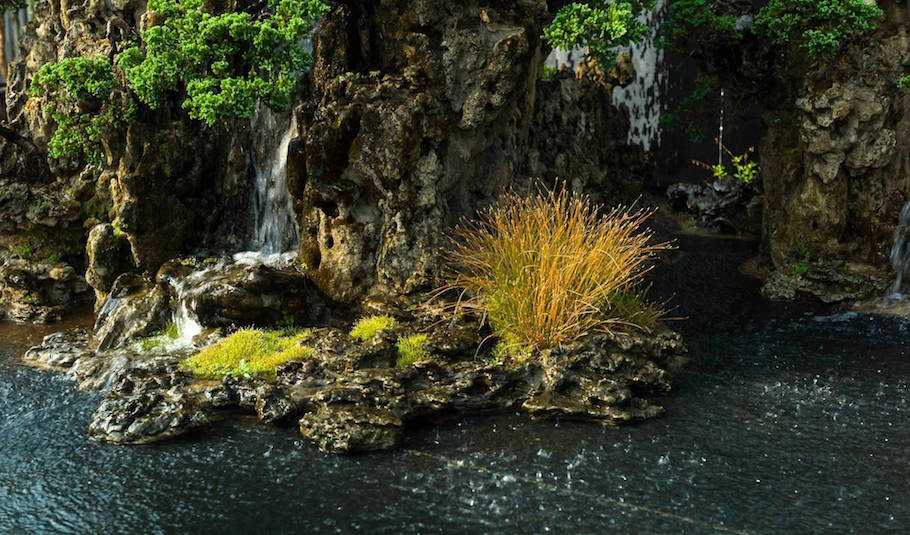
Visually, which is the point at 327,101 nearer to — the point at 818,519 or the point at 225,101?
Result: the point at 225,101

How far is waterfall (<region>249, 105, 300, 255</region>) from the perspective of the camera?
10.9m

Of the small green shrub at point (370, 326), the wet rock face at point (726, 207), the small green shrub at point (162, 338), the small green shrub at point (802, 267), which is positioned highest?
the wet rock face at point (726, 207)

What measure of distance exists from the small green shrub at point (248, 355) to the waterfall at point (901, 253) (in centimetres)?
784

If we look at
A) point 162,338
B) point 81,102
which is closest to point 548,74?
point 81,102

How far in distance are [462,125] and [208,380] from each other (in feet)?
13.6


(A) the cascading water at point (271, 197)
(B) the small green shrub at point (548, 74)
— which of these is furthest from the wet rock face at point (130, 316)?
(B) the small green shrub at point (548, 74)

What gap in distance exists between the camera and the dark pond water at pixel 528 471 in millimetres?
5129

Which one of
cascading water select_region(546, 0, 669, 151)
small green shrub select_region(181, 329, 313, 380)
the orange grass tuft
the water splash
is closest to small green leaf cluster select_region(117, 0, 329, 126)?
the water splash

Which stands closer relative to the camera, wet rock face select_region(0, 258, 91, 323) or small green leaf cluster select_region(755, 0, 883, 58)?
small green leaf cluster select_region(755, 0, 883, 58)

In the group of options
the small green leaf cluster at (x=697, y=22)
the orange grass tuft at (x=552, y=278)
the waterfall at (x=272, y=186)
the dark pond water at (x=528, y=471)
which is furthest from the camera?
the small green leaf cluster at (x=697, y=22)

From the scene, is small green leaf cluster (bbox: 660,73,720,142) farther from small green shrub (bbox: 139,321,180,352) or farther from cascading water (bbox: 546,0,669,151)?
small green shrub (bbox: 139,321,180,352)

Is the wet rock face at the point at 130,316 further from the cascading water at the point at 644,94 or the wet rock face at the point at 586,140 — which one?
the cascading water at the point at 644,94

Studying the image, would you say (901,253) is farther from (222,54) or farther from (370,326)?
(222,54)

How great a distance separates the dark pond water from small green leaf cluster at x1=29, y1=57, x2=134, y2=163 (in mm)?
4265
